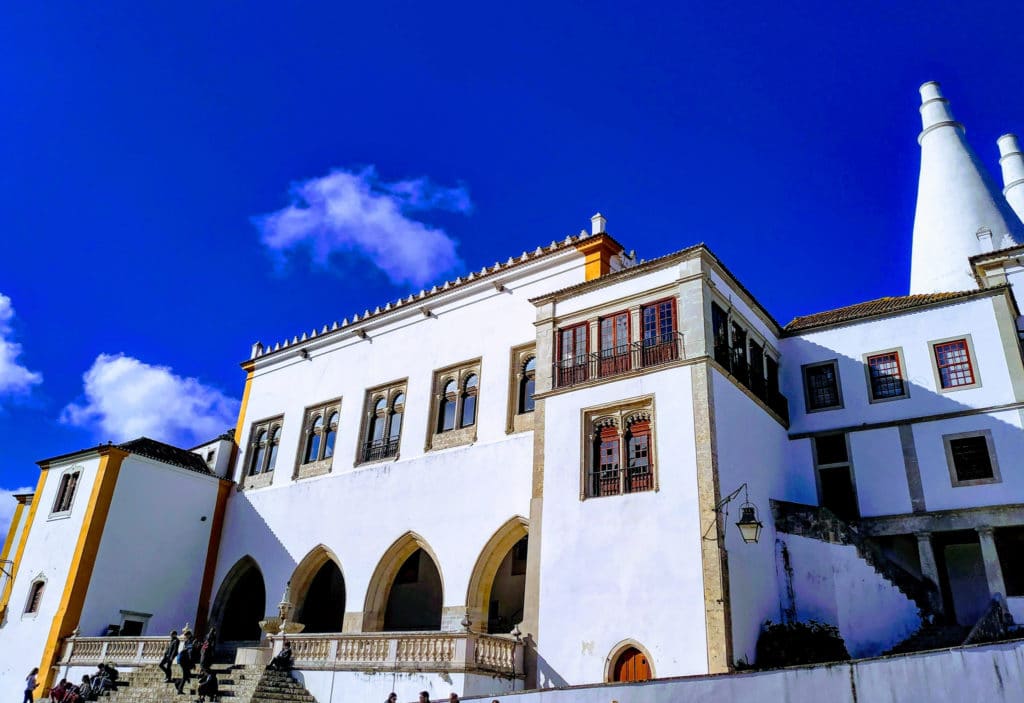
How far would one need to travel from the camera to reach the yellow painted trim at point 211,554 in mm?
25703

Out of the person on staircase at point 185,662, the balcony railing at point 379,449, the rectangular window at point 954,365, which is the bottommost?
the person on staircase at point 185,662

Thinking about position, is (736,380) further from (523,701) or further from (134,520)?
(134,520)

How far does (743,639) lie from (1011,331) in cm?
934

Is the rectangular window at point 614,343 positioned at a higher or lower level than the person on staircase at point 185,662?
higher

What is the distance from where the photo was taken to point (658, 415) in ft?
54.4

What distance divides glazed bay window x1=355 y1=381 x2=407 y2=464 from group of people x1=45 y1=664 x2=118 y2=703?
796cm

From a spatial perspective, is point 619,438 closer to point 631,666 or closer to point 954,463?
point 631,666

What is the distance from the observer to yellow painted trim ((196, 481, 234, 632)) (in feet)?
84.3

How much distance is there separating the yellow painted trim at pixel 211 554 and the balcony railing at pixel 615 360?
14.0 m

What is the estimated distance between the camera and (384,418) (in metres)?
24.0

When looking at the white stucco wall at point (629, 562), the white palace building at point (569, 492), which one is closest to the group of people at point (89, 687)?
the white palace building at point (569, 492)

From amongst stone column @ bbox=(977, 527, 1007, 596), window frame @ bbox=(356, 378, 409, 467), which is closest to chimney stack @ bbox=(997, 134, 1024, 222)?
stone column @ bbox=(977, 527, 1007, 596)

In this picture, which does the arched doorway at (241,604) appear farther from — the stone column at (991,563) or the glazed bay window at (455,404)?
the stone column at (991,563)

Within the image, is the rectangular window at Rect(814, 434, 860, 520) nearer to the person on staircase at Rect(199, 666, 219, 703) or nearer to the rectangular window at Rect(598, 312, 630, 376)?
the rectangular window at Rect(598, 312, 630, 376)
